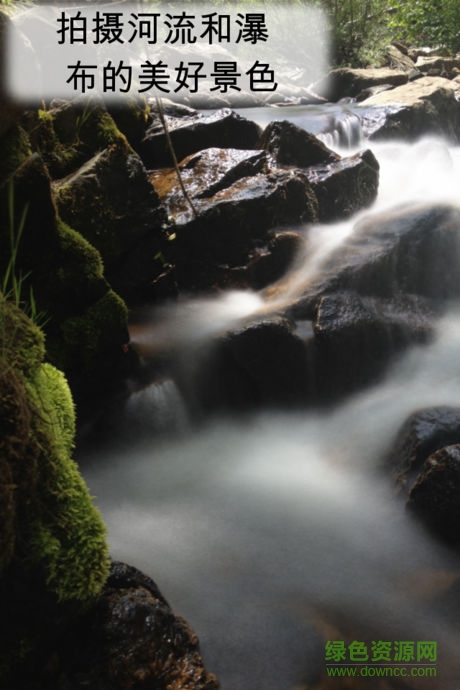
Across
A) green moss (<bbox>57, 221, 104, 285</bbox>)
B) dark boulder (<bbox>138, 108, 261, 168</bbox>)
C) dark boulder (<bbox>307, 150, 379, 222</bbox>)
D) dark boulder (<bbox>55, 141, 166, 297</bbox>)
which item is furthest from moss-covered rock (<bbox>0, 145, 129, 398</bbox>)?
dark boulder (<bbox>307, 150, 379, 222</bbox>)

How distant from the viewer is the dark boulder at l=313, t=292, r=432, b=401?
4.95m

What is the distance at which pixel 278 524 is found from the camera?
366 cm

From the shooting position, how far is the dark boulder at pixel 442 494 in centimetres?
347

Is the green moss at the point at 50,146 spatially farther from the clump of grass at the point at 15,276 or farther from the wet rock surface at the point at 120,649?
the wet rock surface at the point at 120,649

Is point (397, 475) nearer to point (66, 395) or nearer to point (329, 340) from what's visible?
point (329, 340)

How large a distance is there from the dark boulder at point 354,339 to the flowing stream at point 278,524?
14cm

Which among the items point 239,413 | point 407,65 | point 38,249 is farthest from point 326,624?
point 407,65

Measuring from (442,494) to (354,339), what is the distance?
1.82 meters

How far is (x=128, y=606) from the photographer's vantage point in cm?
237

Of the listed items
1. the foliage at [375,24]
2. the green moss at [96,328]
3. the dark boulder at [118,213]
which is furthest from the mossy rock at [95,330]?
the foliage at [375,24]

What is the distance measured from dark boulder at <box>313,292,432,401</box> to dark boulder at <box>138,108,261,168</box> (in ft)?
11.0

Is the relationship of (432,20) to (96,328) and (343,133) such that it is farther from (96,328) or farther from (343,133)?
(96,328)

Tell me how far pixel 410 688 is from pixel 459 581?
0.81m

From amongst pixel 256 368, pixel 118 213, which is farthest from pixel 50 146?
pixel 256 368
